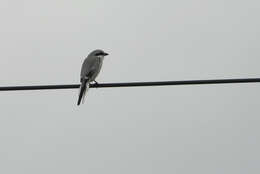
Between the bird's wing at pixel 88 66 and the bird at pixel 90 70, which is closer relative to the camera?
the bird at pixel 90 70

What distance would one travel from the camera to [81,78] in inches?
575

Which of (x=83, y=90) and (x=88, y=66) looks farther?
(x=88, y=66)

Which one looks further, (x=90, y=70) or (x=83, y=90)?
(x=90, y=70)

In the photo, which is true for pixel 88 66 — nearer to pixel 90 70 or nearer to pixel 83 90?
pixel 90 70

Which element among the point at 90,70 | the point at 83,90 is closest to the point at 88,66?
the point at 90,70

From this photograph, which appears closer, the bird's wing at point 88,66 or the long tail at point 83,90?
the long tail at point 83,90

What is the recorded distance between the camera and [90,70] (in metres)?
15.0

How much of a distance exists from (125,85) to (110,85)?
45 cm

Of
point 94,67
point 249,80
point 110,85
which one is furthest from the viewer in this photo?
point 94,67

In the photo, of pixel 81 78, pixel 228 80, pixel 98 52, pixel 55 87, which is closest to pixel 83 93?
pixel 81 78

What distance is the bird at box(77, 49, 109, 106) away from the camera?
13989 mm

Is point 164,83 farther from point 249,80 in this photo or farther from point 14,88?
point 14,88

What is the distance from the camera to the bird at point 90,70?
45.9ft

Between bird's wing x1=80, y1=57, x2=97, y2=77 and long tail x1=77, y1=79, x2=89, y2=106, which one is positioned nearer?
long tail x1=77, y1=79, x2=89, y2=106
